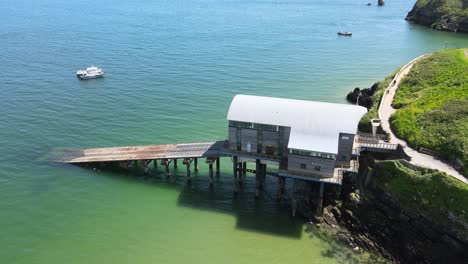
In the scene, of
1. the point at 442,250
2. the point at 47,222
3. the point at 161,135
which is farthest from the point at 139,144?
the point at 442,250

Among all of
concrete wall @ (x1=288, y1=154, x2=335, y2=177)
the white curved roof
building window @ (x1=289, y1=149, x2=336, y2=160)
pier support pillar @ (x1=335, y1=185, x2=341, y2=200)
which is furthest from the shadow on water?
the white curved roof

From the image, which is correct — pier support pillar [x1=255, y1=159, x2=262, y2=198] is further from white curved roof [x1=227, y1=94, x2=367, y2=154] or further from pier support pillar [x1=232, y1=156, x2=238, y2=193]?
white curved roof [x1=227, y1=94, x2=367, y2=154]

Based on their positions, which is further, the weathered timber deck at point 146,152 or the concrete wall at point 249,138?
the weathered timber deck at point 146,152

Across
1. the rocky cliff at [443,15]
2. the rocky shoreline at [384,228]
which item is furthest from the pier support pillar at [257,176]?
the rocky cliff at [443,15]

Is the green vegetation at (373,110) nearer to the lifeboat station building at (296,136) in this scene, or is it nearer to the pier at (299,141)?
the pier at (299,141)

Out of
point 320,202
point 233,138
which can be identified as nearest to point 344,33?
point 233,138

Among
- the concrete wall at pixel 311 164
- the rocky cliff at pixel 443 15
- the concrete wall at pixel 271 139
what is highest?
the rocky cliff at pixel 443 15

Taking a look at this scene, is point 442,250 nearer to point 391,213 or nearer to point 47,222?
point 391,213
